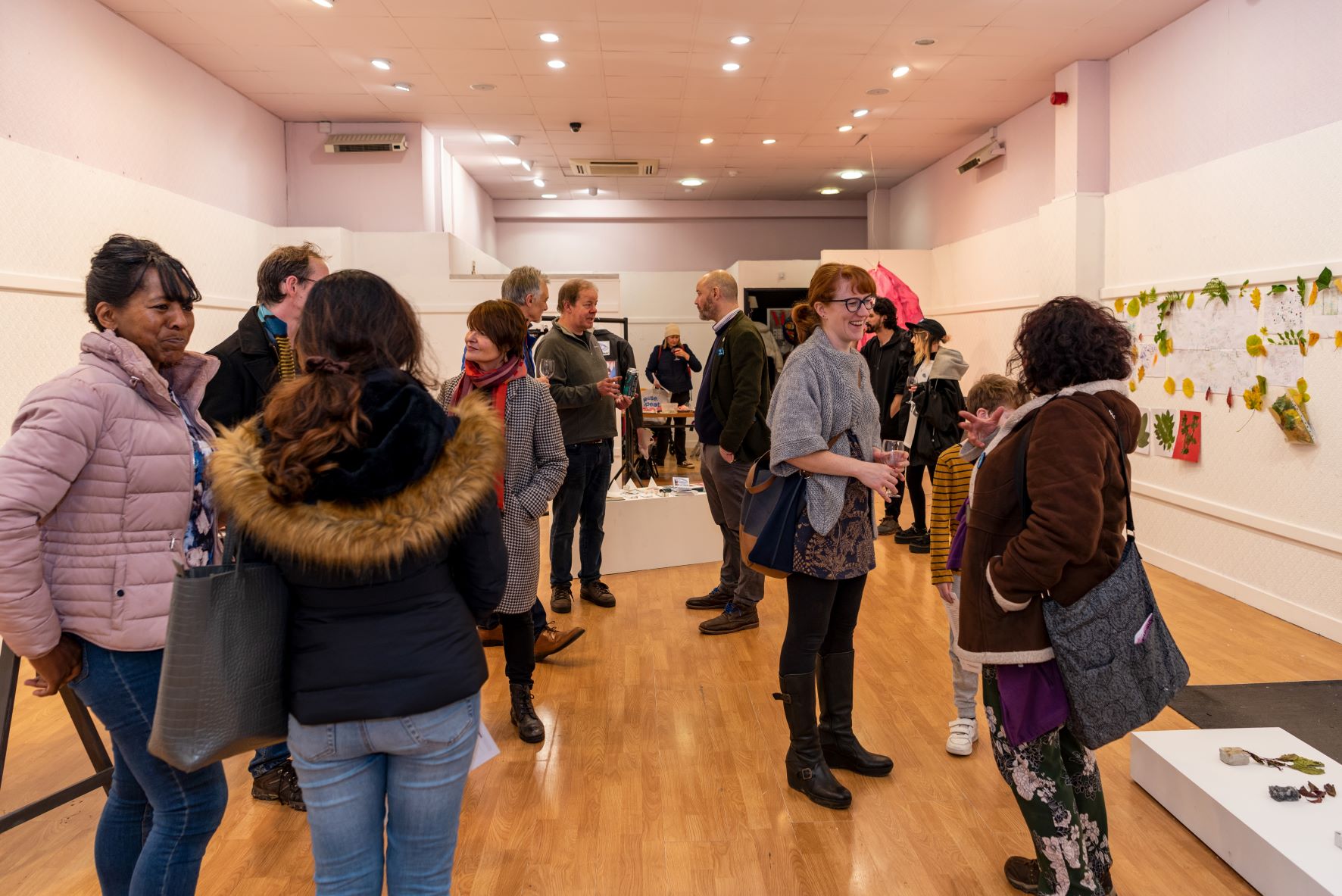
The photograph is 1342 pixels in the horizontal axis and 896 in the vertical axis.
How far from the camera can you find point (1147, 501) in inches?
228

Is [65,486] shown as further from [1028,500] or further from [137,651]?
[1028,500]

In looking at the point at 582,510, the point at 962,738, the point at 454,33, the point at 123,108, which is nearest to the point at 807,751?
the point at 962,738

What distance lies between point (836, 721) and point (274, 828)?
66.5 inches

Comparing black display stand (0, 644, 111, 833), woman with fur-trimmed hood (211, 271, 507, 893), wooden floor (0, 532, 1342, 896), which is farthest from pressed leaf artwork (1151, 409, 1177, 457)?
black display stand (0, 644, 111, 833)

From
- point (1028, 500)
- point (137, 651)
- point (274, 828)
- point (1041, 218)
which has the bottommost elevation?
point (274, 828)

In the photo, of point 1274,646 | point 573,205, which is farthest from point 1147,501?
point 573,205

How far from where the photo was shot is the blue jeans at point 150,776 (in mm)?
1604

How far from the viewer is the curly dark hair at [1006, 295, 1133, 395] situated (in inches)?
72.6

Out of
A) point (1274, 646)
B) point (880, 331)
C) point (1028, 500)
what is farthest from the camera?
point (880, 331)

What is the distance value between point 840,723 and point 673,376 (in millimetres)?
7020

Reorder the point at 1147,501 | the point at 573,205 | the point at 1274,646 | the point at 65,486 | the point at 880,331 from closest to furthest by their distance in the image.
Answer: the point at 65,486, the point at 1274,646, the point at 1147,501, the point at 880,331, the point at 573,205

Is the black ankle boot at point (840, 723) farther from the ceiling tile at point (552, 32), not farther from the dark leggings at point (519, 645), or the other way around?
the ceiling tile at point (552, 32)

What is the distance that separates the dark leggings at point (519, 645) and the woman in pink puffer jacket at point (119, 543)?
1.36 metres

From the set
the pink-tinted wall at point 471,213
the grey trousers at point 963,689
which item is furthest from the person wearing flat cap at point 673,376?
the grey trousers at point 963,689
